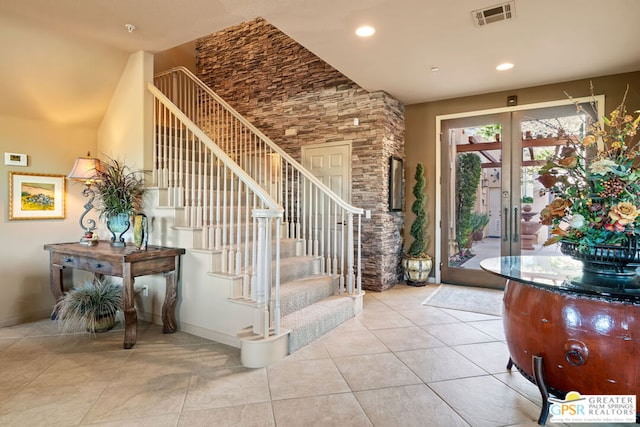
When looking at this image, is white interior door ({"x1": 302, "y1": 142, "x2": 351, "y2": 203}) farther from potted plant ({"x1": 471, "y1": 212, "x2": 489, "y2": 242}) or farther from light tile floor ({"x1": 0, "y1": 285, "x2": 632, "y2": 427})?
light tile floor ({"x1": 0, "y1": 285, "x2": 632, "y2": 427})

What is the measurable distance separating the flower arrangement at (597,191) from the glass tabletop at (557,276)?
20 cm

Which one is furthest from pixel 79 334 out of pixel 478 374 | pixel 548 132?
pixel 548 132

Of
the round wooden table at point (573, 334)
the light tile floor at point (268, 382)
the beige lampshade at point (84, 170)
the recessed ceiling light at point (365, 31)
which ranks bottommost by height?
the light tile floor at point (268, 382)

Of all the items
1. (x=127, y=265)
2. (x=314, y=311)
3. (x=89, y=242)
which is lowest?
(x=314, y=311)

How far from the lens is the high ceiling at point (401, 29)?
2.80 m

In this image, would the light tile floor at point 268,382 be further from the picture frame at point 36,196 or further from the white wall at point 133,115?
the white wall at point 133,115

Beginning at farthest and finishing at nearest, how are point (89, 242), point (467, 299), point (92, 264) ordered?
point (467, 299) → point (89, 242) → point (92, 264)

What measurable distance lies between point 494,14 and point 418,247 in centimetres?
308

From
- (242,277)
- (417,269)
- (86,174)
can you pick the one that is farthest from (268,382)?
(417,269)

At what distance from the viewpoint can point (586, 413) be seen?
5.90 feet

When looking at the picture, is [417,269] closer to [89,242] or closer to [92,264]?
[92,264]

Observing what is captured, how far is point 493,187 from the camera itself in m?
4.95

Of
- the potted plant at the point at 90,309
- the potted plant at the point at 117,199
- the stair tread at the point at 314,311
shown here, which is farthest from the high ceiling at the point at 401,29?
the stair tread at the point at 314,311

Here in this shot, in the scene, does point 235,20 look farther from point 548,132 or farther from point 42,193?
point 548,132
